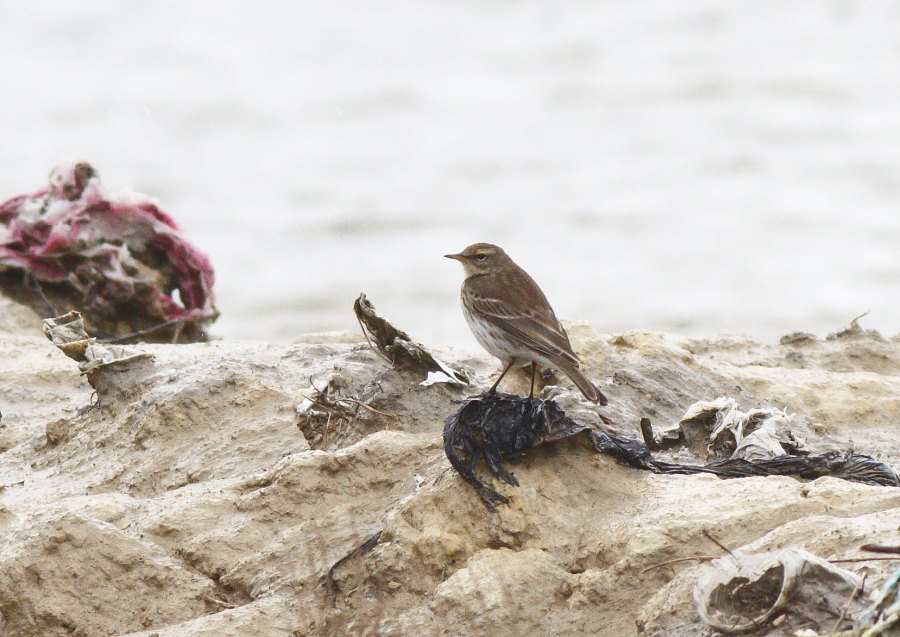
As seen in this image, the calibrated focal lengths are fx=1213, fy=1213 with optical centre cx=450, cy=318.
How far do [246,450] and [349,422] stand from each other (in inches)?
17.4

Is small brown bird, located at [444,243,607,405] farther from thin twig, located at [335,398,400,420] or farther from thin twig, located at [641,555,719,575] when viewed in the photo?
thin twig, located at [641,555,719,575]

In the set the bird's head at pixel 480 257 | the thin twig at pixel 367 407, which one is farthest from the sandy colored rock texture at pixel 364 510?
the bird's head at pixel 480 257

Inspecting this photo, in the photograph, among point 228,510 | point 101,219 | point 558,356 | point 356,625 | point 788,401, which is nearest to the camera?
point 356,625

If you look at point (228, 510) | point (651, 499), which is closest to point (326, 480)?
point (228, 510)

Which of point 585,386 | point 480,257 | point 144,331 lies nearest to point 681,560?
point 585,386

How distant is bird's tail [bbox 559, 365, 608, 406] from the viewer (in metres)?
4.91

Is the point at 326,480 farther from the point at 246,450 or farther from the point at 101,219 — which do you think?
the point at 101,219

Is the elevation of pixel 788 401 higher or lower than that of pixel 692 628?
lower

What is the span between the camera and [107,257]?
26.1ft

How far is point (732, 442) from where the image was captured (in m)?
4.78

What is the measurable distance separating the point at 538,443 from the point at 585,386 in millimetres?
809

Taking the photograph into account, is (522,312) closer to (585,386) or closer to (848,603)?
(585,386)

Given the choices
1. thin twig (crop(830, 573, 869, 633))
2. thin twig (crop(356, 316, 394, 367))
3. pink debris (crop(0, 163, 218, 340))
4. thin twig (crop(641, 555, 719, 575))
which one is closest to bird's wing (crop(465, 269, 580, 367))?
thin twig (crop(356, 316, 394, 367))

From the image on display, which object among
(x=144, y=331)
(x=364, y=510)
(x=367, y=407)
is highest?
(x=367, y=407)
